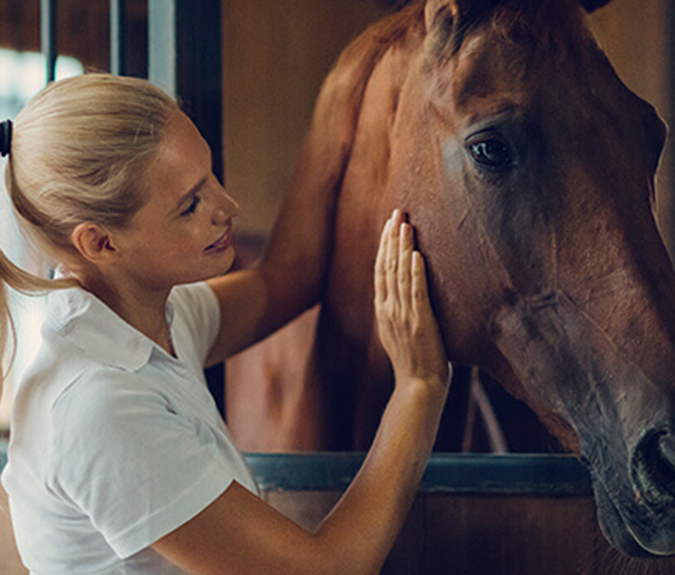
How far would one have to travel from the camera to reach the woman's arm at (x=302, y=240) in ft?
2.84

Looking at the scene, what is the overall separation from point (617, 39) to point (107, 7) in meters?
2.02

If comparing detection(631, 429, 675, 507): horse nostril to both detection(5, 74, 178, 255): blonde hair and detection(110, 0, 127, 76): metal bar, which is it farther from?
detection(110, 0, 127, 76): metal bar

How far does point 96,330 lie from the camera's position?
0.61 meters

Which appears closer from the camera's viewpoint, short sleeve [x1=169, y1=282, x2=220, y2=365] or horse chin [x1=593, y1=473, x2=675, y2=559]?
horse chin [x1=593, y1=473, x2=675, y2=559]

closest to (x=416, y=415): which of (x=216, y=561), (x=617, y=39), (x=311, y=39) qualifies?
(x=216, y=561)

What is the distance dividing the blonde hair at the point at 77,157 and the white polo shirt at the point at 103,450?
0.06 metres

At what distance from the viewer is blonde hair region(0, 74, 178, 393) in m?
0.59

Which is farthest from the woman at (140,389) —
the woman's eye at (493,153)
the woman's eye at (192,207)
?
the woman's eye at (493,153)

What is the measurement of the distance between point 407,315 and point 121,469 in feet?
0.93

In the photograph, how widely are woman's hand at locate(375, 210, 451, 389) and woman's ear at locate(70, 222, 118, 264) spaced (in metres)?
0.24

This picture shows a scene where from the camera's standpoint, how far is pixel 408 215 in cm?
75

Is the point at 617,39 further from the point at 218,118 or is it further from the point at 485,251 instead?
the point at 218,118

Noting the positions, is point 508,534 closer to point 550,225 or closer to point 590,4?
point 550,225

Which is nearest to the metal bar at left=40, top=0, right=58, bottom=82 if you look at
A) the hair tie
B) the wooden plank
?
the hair tie
